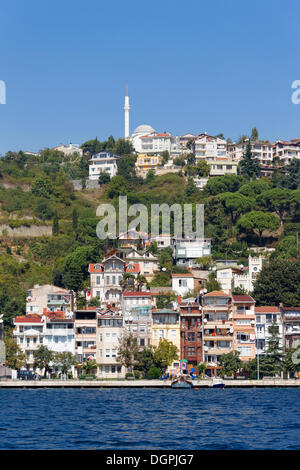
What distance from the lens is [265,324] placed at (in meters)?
100

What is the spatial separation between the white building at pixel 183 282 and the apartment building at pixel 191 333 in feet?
40.1

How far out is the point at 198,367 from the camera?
315ft

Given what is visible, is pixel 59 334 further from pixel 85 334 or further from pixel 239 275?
pixel 239 275

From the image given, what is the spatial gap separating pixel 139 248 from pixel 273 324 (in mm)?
34979

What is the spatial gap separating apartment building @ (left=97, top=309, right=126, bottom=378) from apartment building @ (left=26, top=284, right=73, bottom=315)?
10223 mm

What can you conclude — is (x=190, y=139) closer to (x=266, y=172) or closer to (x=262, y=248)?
(x=266, y=172)

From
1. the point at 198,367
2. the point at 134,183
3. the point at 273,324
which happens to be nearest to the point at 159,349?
the point at 198,367

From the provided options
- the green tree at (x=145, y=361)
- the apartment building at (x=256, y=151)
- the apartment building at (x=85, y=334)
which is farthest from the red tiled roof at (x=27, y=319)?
the apartment building at (x=256, y=151)

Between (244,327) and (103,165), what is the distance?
77.7 metres

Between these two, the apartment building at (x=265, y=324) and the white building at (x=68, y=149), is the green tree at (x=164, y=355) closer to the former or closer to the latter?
the apartment building at (x=265, y=324)

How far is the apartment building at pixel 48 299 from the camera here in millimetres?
110562

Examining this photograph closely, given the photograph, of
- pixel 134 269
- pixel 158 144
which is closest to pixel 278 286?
pixel 134 269

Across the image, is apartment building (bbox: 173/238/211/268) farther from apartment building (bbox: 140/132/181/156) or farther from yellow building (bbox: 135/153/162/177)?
apartment building (bbox: 140/132/181/156)

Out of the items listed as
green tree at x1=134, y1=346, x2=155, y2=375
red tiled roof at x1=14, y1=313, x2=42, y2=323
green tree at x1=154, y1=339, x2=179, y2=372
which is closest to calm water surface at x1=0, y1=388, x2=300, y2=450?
green tree at x1=134, y1=346, x2=155, y2=375
